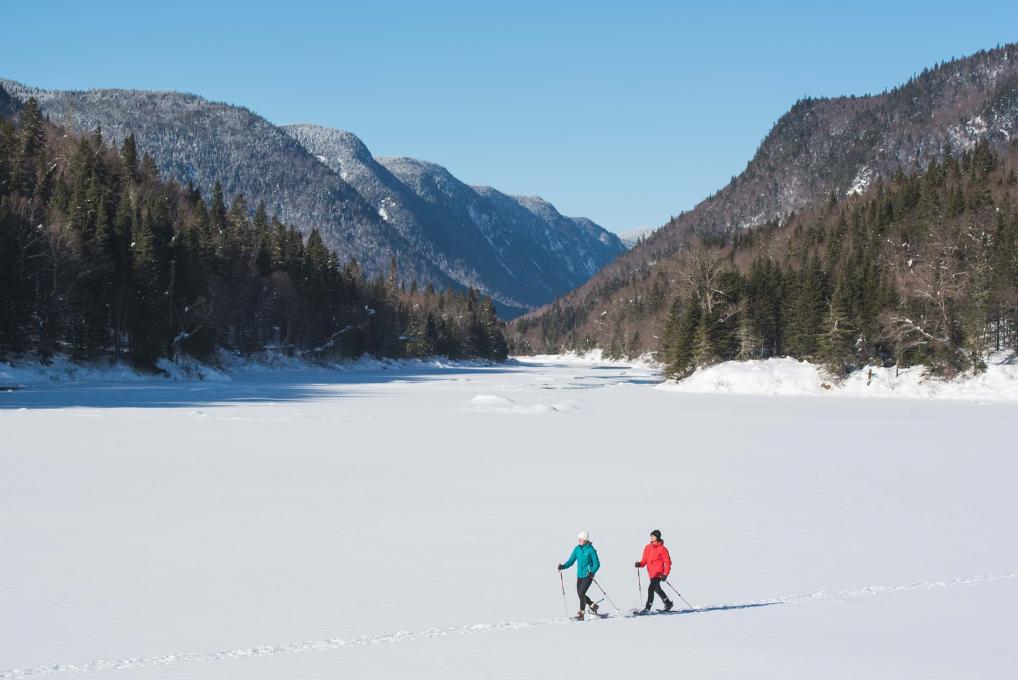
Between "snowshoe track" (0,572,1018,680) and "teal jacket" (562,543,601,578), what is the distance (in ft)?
2.26

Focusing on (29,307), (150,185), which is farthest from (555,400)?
(150,185)

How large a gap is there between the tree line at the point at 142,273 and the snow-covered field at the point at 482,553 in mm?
34149

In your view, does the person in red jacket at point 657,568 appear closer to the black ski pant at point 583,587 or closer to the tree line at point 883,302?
the black ski pant at point 583,587

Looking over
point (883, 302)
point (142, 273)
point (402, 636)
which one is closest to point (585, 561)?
point (402, 636)

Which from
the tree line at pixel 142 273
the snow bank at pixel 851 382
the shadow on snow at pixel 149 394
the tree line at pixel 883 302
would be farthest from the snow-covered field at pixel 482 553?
the tree line at pixel 883 302

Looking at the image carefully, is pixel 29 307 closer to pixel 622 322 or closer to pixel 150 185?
pixel 150 185

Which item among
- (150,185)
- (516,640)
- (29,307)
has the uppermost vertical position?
(150,185)

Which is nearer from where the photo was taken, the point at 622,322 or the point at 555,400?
the point at 555,400

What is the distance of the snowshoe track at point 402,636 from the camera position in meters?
8.32

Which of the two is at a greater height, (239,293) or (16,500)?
(239,293)

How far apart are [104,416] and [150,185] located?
71075mm

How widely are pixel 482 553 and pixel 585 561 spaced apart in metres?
3.12

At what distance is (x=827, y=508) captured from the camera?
58.8 ft

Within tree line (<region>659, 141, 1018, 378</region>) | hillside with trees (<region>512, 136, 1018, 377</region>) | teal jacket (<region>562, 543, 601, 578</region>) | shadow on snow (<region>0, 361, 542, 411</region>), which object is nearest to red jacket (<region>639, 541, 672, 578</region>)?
teal jacket (<region>562, 543, 601, 578</region>)
